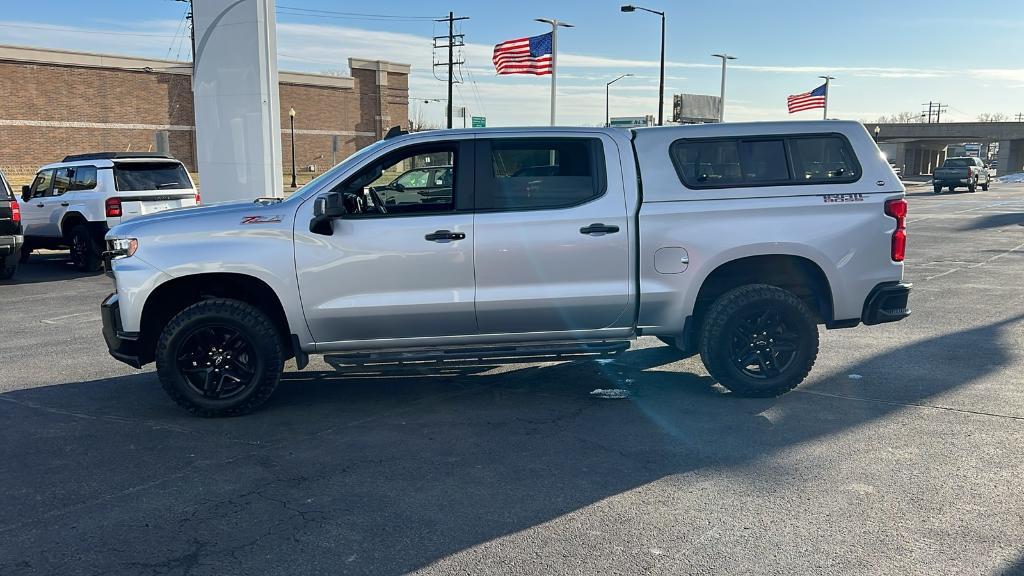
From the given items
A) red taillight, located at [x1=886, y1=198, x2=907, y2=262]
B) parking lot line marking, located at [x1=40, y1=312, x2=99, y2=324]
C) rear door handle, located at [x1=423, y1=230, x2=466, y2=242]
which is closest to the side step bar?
rear door handle, located at [x1=423, y1=230, x2=466, y2=242]

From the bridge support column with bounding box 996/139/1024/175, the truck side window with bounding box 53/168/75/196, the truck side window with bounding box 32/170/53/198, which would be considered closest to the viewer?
the truck side window with bounding box 53/168/75/196

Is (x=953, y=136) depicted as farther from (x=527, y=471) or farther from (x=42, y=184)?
(x=527, y=471)

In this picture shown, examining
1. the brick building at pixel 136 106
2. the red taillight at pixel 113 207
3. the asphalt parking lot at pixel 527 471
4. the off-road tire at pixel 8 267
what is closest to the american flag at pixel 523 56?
the red taillight at pixel 113 207

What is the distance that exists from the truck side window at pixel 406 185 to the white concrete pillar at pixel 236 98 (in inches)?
414

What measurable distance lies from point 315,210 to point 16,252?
9584mm

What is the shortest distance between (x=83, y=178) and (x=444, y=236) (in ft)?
35.0

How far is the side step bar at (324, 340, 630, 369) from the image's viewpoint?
594 cm

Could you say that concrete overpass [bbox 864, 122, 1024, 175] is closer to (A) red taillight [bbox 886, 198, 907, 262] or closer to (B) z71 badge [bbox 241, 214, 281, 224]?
(A) red taillight [bbox 886, 198, 907, 262]

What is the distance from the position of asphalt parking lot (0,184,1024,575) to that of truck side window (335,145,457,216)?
4.86 feet

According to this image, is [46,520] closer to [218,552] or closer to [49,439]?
[218,552]

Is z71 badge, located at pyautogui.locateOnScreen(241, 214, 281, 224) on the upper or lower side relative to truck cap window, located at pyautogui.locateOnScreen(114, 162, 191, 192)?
lower

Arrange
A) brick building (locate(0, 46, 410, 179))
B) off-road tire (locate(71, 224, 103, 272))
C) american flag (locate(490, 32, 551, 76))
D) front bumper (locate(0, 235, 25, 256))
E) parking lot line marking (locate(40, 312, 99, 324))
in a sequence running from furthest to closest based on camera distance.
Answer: brick building (locate(0, 46, 410, 179))
american flag (locate(490, 32, 551, 76))
off-road tire (locate(71, 224, 103, 272))
front bumper (locate(0, 235, 25, 256))
parking lot line marking (locate(40, 312, 99, 324))

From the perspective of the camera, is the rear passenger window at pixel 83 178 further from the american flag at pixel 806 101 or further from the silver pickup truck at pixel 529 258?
the american flag at pixel 806 101

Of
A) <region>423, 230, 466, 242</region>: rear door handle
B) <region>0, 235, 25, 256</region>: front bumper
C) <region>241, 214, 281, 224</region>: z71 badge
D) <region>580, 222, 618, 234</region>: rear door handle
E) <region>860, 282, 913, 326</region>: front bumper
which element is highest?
<region>241, 214, 281, 224</region>: z71 badge
